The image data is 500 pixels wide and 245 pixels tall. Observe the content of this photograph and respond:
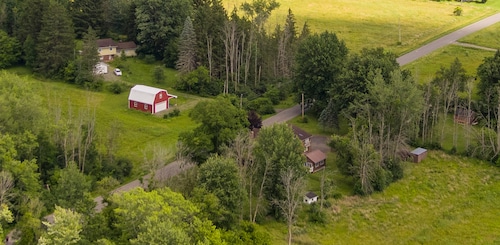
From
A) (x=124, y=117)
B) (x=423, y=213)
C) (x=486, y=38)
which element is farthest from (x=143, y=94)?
(x=486, y=38)

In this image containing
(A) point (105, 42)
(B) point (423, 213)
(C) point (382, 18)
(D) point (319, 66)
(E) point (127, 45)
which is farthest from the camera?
(C) point (382, 18)

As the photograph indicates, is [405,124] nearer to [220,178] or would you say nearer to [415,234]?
[415,234]

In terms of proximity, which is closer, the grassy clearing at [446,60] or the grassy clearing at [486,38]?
the grassy clearing at [446,60]

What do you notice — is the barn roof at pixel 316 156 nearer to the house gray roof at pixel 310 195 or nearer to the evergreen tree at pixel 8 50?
the house gray roof at pixel 310 195

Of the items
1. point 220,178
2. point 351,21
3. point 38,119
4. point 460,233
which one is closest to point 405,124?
point 460,233

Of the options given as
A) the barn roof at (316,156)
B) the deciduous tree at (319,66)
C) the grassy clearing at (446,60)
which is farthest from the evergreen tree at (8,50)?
the grassy clearing at (446,60)

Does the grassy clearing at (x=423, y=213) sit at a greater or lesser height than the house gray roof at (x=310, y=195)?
lesser

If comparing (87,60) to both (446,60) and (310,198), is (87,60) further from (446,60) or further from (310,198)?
(446,60)
